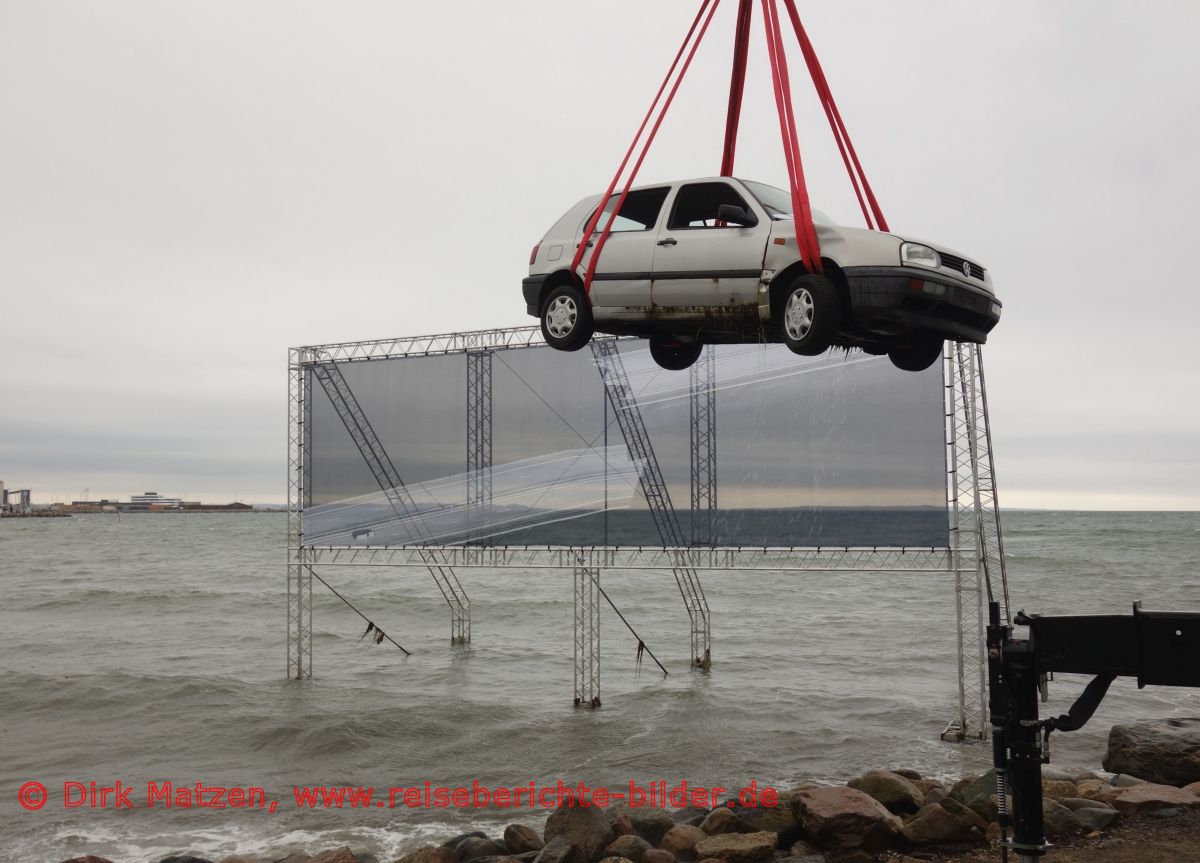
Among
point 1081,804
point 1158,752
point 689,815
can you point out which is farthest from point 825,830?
point 1158,752

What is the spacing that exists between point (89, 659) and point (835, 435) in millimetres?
25113

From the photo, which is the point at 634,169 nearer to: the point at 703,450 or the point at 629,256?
the point at 629,256

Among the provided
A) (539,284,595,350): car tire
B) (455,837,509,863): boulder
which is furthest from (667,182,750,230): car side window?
(455,837,509,863): boulder

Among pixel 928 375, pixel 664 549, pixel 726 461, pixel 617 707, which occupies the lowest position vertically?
pixel 617 707

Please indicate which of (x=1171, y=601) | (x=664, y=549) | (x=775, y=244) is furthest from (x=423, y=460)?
(x=1171, y=601)

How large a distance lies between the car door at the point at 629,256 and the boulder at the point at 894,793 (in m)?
10.1

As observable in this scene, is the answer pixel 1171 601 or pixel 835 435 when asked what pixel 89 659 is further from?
pixel 1171 601

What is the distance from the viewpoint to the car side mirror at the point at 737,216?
6051 mm

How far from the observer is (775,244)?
5.91 m

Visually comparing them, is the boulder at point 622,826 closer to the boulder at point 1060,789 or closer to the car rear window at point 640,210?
the boulder at point 1060,789

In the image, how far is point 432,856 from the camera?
12383mm

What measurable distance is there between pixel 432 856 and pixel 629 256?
896 centimetres

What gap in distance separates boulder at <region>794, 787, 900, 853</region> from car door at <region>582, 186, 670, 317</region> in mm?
8331

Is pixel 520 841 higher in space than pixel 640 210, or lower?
lower
